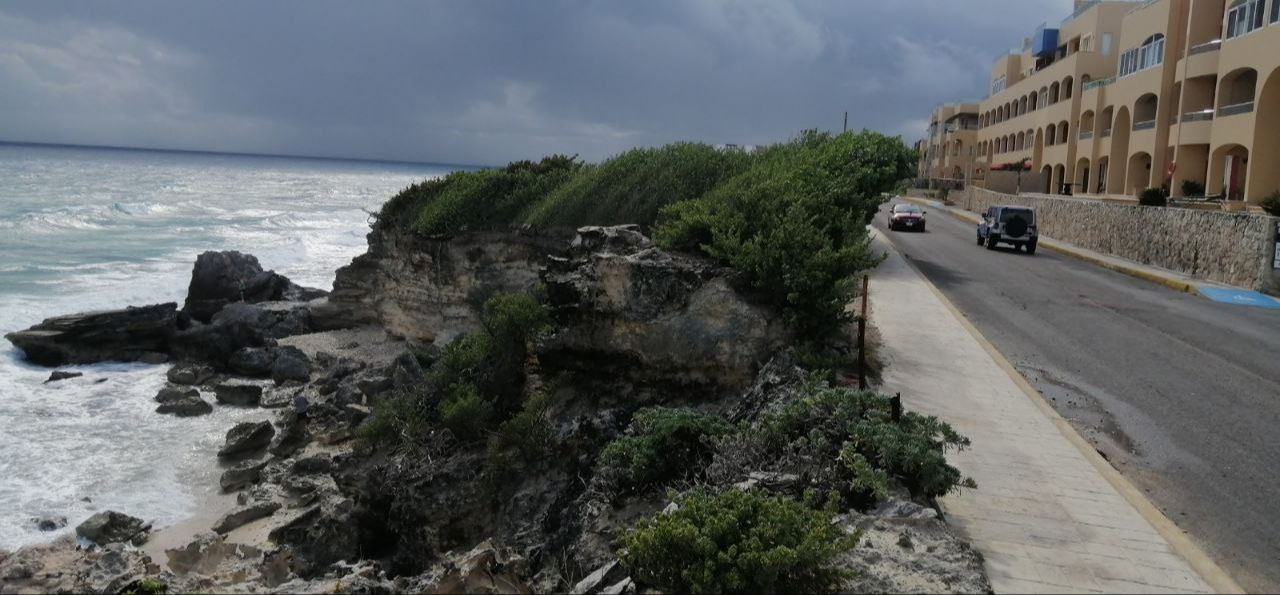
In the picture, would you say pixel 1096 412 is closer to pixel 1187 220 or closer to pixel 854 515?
pixel 854 515

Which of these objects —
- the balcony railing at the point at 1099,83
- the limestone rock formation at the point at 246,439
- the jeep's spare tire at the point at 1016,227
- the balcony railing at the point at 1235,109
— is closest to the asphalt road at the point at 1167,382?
the jeep's spare tire at the point at 1016,227

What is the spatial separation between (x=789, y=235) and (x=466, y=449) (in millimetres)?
5180

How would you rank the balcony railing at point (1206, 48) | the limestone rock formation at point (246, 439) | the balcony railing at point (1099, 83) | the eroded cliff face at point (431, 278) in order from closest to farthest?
the limestone rock formation at point (246, 439) → the eroded cliff face at point (431, 278) → the balcony railing at point (1206, 48) → the balcony railing at point (1099, 83)

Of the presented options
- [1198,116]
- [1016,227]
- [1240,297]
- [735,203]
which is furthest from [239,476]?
[1198,116]

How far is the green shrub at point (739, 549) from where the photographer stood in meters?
5.71

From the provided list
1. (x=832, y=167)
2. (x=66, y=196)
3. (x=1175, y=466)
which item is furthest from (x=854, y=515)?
(x=66, y=196)

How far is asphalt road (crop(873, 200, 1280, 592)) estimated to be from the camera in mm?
8742

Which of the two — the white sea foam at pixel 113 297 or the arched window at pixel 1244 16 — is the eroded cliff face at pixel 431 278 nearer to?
the white sea foam at pixel 113 297

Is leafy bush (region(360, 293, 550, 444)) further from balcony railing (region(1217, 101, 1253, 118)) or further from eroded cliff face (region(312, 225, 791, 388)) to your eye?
balcony railing (region(1217, 101, 1253, 118))

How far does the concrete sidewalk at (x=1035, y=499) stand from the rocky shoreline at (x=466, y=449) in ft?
2.23

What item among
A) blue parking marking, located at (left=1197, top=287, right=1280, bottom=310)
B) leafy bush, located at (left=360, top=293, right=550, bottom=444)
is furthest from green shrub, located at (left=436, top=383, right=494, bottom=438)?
blue parking marking, located at (left=1197, top=287, right=1280, bottom=310)

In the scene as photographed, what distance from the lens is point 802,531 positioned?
6102mm

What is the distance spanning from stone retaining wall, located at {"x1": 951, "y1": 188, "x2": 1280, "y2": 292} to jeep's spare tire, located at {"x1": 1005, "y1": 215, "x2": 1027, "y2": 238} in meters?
3.65

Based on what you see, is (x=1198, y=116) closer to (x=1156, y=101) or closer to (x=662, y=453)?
(x=1156, y=101)
